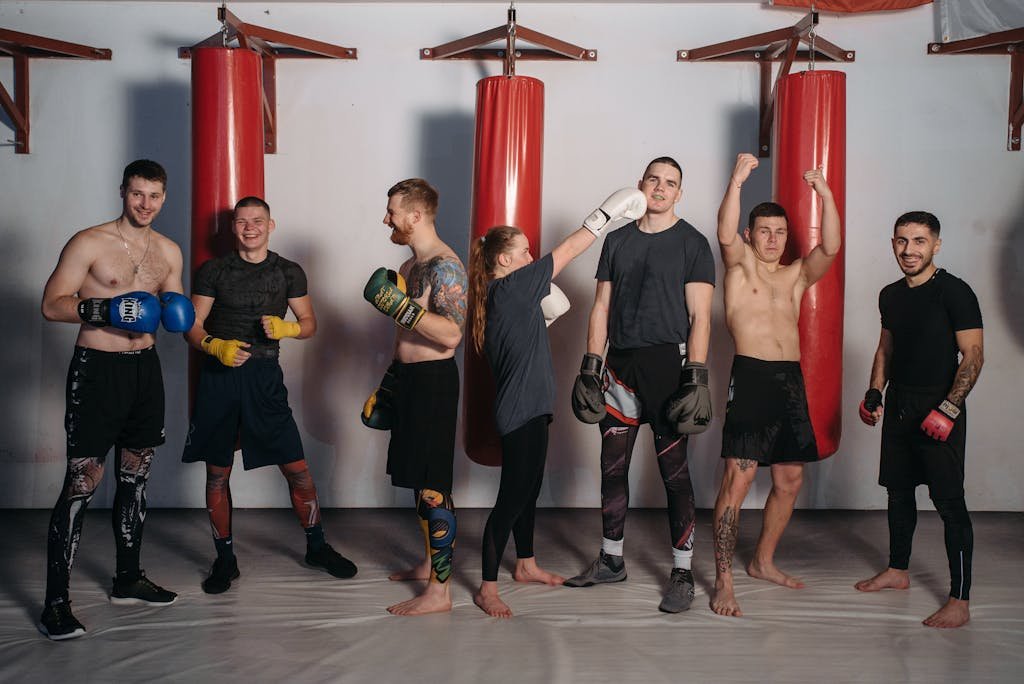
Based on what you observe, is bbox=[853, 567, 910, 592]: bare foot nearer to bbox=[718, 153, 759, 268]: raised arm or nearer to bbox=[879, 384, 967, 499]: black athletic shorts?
bbox=[879, 384, 967, 499]: black athletic shorts

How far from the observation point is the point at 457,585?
135 inches

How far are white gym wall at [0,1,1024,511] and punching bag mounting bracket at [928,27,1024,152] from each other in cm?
6

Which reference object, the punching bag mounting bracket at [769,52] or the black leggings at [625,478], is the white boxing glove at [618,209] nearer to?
the black leggings at [625,478]

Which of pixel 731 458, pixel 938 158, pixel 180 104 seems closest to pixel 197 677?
pixel 731 458

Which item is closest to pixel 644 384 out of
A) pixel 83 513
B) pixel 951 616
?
pixel 951 616

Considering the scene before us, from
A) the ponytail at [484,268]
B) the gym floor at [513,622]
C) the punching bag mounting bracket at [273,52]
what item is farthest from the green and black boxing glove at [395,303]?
the punching bag mounting bracket at [273,52]

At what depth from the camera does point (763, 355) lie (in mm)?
3396

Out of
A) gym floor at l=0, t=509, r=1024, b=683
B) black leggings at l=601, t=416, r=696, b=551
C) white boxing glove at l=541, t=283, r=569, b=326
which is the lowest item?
gym floor at l=0, t=509, r=1024, b=683

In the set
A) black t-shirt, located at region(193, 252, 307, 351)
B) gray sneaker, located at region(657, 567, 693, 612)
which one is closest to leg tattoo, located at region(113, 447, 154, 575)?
black t-shirt, located at region(193, 252, 307, 351)

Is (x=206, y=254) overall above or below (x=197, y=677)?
above

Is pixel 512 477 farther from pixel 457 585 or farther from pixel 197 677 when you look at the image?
pixel 197 677

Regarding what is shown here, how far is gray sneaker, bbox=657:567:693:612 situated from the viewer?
3.18 metres

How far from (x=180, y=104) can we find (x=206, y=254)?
4.77 ft

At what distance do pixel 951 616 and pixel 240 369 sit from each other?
8.97 ft
